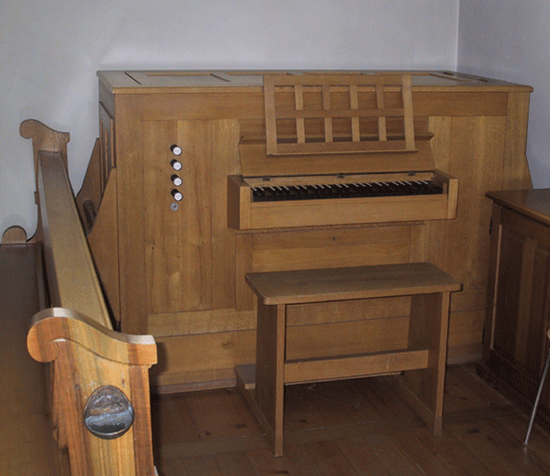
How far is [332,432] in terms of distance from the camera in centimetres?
298

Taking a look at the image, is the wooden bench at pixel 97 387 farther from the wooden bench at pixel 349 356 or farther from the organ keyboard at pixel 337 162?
the organ keyboard at pixel 337 162

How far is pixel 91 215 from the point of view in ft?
11.5

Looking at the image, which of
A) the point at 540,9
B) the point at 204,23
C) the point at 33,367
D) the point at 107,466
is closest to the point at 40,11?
the point at 204,23

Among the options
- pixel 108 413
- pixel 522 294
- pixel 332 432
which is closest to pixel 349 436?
pixel 332 432

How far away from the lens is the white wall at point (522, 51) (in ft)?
11.4

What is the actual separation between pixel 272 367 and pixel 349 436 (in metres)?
0.41

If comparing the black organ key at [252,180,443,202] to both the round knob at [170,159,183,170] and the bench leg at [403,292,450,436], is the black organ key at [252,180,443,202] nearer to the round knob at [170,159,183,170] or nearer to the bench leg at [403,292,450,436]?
the round knob at [170,159,183,170]

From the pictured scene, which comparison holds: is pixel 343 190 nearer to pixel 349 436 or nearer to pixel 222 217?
pixel 222 217

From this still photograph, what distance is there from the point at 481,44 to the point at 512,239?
1.21 metres

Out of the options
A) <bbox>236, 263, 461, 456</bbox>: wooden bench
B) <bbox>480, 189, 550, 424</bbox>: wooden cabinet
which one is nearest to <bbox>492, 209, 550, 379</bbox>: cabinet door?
<bbox>480, 189, 550, 424</bbox>: wooden cabinet

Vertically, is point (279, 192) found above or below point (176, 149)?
below

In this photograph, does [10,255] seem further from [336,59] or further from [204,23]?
[336,59]

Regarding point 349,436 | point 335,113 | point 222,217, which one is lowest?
point 349,436

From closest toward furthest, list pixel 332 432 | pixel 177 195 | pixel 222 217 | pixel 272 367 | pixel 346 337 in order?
pixel 272 367, pixel 332 432, pixel 177 195, pixel 222 217, pixel 346 337
